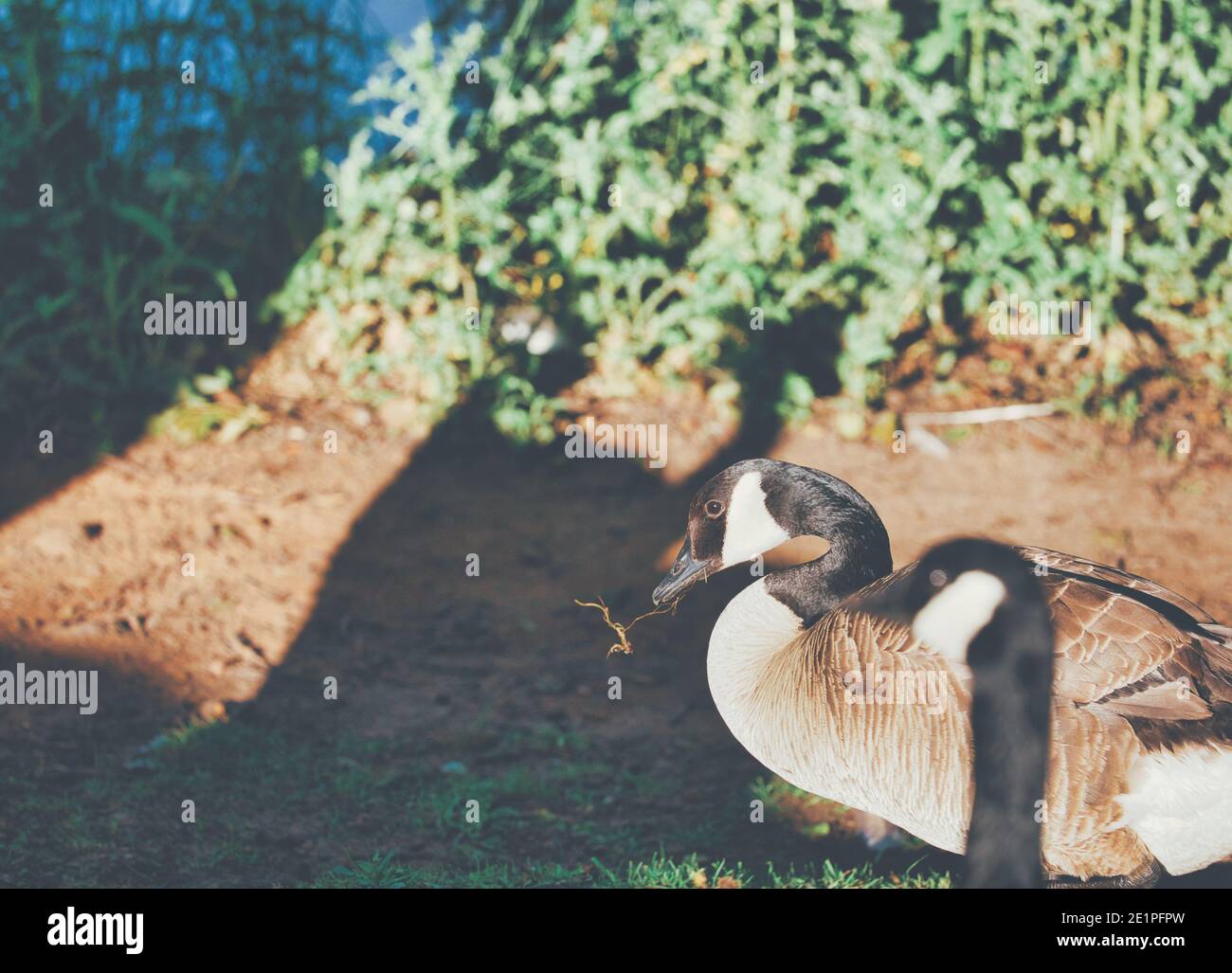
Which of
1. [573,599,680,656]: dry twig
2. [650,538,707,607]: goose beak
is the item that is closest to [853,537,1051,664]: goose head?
[650,538,707,607]: goose beak

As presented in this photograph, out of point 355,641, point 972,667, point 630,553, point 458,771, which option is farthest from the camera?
point 630,553

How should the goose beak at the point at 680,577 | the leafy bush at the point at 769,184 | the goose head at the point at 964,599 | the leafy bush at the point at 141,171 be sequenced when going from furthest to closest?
1. the leafy bush at the point at 769,184
2. the leafy bush at the point at 141,171
3. the goose beak at the point at 680,577
4. the goose head at the point at 964,599

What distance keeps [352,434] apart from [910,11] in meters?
3.69

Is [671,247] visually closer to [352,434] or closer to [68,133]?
[352,434]

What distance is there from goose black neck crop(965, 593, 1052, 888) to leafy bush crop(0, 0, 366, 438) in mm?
4335

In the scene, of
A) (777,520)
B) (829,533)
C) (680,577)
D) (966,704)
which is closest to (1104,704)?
(966,704)

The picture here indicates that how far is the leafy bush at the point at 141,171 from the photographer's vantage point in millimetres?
5758

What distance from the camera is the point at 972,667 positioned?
2.87 metres

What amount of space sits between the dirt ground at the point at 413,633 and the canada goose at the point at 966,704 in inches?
25.3

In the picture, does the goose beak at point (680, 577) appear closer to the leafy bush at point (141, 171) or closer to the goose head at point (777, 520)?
the goose head at point (777, 520)

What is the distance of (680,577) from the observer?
3506 millimetres

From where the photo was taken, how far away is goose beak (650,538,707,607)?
3488mm

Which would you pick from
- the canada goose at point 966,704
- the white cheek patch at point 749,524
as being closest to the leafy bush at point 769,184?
the white cheek patch at point 749,524
